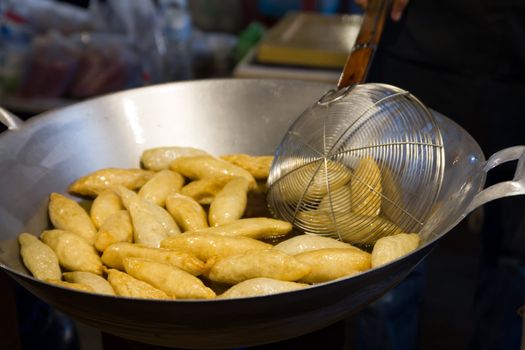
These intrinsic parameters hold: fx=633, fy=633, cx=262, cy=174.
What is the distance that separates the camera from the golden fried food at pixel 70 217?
77 cm

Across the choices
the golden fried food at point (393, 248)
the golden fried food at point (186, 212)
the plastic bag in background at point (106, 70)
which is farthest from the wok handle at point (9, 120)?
the plastic bag in background at point (106, 70)

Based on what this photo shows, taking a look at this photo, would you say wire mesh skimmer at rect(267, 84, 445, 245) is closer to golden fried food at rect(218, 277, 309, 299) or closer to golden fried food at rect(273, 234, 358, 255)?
golden fried food at rect(273, 234, 358, 255)

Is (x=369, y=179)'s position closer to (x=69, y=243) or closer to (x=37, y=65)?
(x=69, y=243)

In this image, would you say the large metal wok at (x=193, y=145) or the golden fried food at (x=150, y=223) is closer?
the large metal wok at (x=193, y=145)

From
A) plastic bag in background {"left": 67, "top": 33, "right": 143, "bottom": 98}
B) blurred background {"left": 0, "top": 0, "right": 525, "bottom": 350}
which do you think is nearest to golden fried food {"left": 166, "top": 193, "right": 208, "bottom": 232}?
blurred background {"left": 0, "top": 0, "right": 525, "bottom": 350}

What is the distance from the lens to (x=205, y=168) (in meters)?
0.89

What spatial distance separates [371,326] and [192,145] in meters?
0.59

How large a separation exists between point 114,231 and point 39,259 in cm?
10

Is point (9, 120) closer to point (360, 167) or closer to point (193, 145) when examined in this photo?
point (193, 145)

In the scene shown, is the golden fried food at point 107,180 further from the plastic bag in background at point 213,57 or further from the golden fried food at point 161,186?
the plastic bag in background at point 213,57

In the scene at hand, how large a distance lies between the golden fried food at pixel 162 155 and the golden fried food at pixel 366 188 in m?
0.25

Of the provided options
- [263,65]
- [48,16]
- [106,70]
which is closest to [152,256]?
[263,65]

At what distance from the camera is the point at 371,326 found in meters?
1.29

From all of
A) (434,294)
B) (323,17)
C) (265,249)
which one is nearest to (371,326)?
(434,294)
